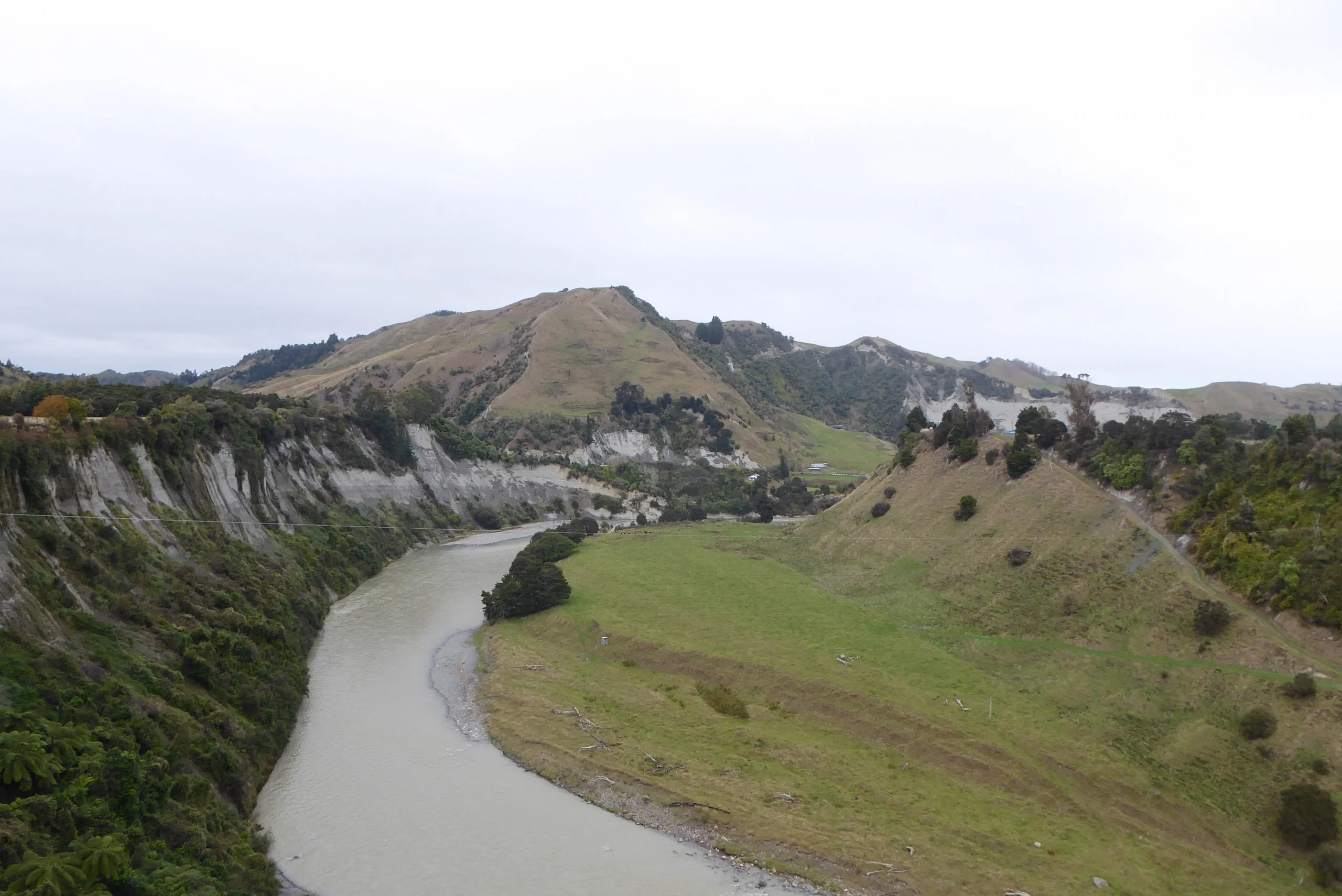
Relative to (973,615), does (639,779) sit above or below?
below

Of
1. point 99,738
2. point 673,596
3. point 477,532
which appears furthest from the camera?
point 477,532

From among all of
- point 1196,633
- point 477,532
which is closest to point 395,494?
point 477,532

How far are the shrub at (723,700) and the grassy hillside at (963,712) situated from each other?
39 centimetres

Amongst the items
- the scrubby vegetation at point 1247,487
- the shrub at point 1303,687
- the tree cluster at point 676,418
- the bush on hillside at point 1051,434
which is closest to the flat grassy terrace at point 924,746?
the shrub at point 1303,687

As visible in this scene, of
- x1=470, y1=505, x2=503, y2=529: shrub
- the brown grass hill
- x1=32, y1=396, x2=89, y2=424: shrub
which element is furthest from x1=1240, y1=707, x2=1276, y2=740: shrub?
the brown grass hill

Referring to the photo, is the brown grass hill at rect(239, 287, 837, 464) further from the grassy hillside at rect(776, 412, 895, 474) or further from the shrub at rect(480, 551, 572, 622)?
the shrub at rect(480, 551, 572, 622)

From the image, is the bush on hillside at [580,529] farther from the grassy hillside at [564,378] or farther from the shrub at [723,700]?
the grassy hillside at [564,378]

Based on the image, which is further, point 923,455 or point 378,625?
point 923,455

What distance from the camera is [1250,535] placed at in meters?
29.8

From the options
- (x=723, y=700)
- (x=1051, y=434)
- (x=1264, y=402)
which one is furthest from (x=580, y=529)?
(x=1264, y=402)

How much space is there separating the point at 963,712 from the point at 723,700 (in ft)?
31.0

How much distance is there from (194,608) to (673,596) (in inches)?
979

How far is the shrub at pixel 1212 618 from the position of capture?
1054 inches

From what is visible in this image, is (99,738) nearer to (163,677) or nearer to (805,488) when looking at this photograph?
(163,677)
